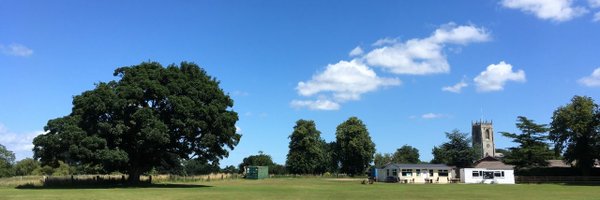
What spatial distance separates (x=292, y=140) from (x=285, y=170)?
29.1 ft

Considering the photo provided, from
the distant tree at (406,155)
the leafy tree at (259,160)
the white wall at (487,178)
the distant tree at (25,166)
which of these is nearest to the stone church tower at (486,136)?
the distant tree at (406,155)

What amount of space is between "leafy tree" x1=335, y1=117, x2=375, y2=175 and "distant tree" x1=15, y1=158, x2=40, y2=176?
59773mm

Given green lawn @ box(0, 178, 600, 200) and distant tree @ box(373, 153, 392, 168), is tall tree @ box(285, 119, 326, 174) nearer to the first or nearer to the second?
distant tree @ box(373, 153, 392, 168)

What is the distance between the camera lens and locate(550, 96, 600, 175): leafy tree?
68188 mm

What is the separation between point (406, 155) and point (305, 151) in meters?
43.7

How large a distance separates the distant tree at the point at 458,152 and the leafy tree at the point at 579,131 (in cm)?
1782

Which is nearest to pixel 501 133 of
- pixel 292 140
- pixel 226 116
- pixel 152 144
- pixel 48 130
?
pixel 292 140

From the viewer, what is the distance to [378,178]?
86.0m

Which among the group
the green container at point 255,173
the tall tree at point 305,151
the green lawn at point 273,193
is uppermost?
the tall tree at point 305,151

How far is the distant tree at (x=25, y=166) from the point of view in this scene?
102 meters

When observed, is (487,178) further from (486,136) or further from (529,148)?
(486,136)

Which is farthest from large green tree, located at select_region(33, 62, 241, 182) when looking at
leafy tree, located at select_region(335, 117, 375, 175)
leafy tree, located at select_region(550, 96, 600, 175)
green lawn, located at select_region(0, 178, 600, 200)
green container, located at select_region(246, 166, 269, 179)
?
leafy tree, located at select_region(335, 117, 375, 175)

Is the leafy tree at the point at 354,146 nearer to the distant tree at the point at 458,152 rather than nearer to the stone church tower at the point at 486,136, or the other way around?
the distant tree at the point at 458,152

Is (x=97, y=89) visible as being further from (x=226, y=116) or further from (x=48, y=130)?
(x=226, y=116)
